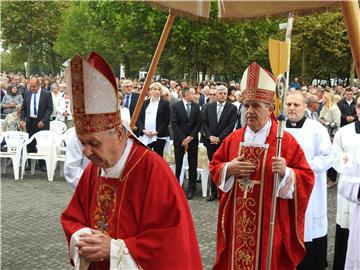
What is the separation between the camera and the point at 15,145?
1105cm

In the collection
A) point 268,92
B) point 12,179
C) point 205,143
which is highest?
point 268,92

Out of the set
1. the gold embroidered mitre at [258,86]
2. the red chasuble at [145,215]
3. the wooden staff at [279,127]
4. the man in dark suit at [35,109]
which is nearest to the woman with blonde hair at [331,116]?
the man in dark suit at [35,109]

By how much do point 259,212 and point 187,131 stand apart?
209 inches

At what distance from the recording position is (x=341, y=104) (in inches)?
531

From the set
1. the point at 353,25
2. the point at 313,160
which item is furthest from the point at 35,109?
the point at 353,25

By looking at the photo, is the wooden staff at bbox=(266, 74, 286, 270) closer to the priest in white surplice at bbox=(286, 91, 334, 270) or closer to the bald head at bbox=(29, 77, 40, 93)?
the priest in white surplice at bbox=(286, 91, 334, 270)

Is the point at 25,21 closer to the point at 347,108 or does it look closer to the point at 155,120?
the point at 347,108

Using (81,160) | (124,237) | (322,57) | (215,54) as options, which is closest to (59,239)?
(81,160)

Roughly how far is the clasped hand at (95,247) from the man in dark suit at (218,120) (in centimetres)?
651

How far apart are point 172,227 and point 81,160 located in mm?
2807

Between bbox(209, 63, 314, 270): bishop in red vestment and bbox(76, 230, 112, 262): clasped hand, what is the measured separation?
1.82 meters

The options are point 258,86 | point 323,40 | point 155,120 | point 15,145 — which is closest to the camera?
point 258,86

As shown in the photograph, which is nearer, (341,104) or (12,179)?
(12,179)

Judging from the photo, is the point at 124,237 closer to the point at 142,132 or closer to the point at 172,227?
the point at 172,227
